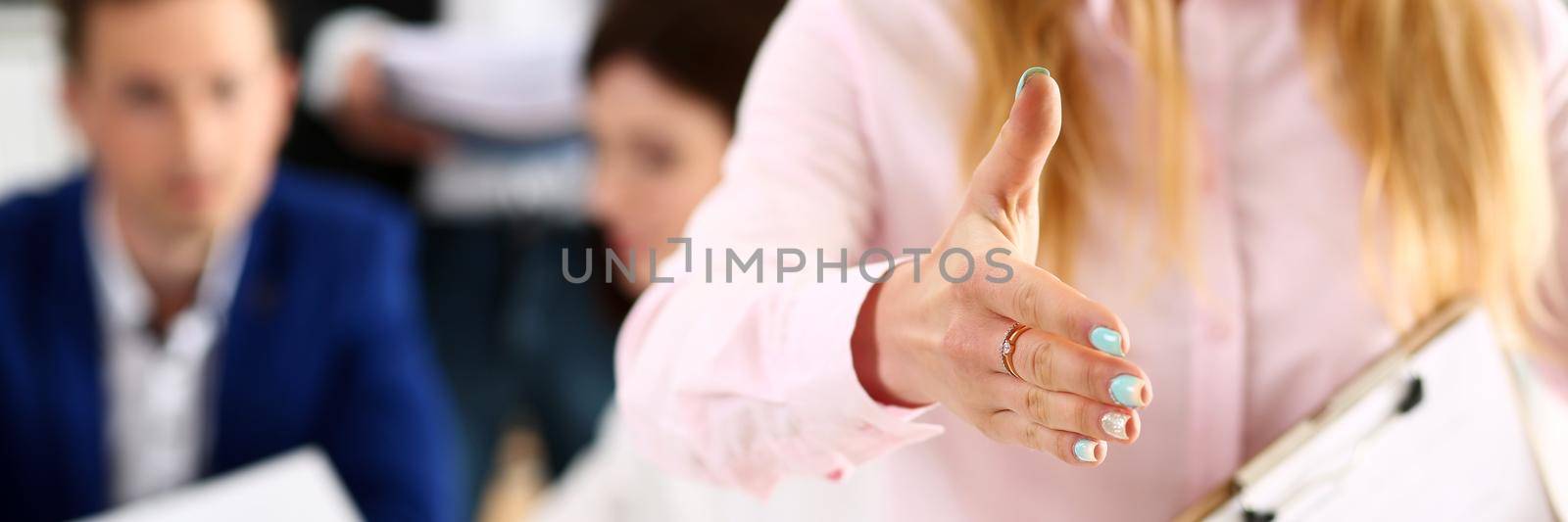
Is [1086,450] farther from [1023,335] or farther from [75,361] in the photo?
[75,361]

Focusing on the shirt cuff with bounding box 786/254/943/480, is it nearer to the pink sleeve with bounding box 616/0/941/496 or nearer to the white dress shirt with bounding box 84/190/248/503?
the pink sleeve with bounding box 616/0/941/496

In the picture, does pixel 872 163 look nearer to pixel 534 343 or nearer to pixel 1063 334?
pixel 1063 334

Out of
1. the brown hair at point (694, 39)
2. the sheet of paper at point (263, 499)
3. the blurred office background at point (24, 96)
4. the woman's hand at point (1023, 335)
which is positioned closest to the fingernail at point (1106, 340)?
the woman's hand at point (1023, 335)

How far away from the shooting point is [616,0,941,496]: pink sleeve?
214 mm

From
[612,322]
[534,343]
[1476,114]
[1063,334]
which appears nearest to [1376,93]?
[1476,114]

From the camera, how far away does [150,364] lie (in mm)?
548

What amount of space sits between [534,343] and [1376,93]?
706 mm

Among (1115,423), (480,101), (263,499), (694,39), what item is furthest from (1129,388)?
(480,101)

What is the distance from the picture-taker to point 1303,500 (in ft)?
0.76

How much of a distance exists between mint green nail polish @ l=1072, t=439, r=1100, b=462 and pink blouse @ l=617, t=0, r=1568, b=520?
0.19ft

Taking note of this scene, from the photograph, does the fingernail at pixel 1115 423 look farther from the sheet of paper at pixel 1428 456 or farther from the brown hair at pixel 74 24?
the brown hair at pixel 74 24

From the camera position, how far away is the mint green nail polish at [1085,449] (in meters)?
0.16

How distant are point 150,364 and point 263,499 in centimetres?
8

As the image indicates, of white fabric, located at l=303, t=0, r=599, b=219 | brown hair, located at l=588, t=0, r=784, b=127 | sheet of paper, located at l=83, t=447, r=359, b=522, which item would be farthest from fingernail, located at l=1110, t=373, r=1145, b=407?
white fabric, located at l=303, t=0, r=599, b=219
